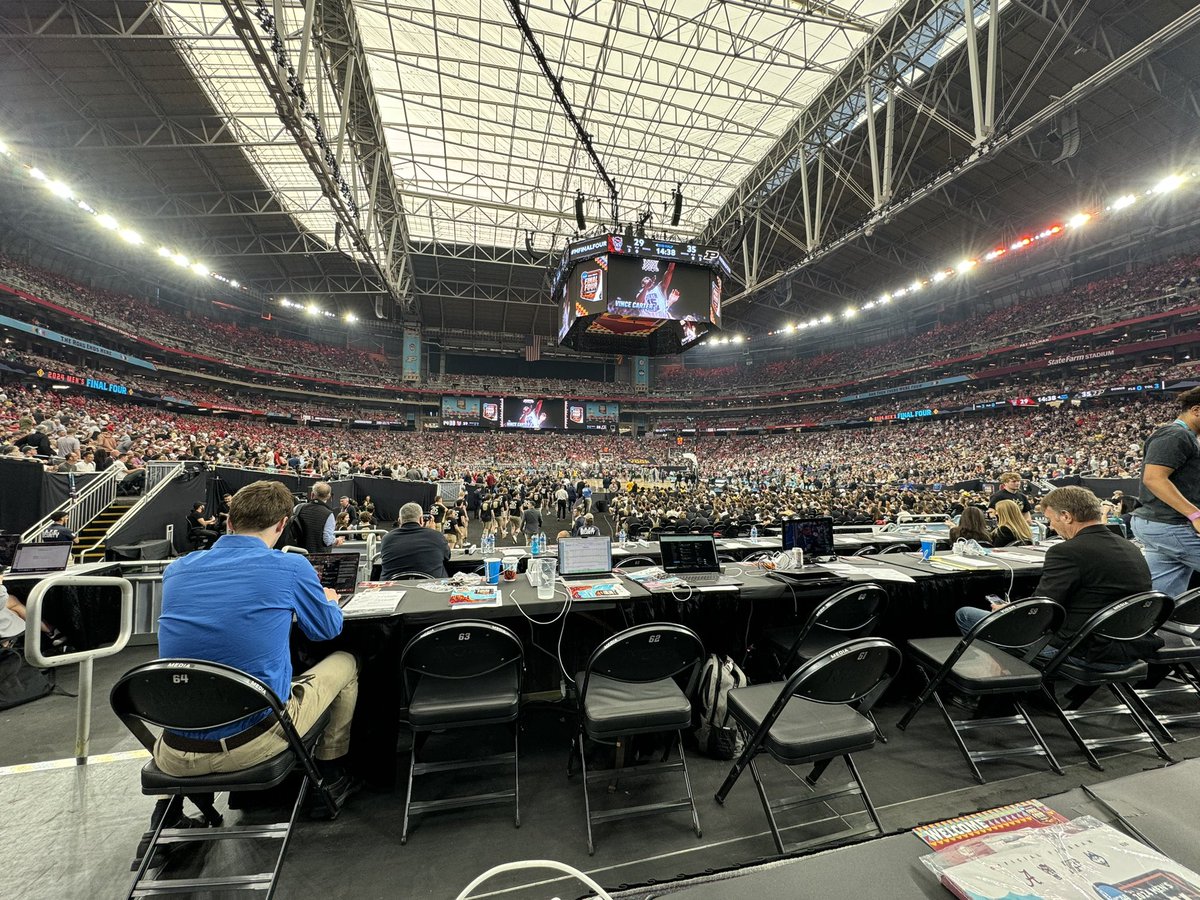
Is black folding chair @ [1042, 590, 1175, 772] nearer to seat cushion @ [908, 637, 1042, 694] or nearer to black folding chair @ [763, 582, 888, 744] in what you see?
seat cushion @ [908, 637, 1042, 694]

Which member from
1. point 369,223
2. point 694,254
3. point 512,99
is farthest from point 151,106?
point 694,254

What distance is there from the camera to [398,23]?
10406 mm

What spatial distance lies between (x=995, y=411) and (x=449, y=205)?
31755 mm

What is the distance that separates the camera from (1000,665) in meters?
2.71

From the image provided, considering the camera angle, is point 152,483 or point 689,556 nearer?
point 689,556

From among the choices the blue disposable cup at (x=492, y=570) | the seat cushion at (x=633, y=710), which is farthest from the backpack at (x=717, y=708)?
the blue disposable cup at (x=492, y=570)

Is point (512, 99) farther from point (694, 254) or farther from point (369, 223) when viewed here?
point (694, 254)

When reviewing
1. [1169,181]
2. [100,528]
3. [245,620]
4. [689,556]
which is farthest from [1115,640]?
[1169,181]

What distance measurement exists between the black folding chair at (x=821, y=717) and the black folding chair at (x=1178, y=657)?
2262 mm

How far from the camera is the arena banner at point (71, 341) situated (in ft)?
57.3

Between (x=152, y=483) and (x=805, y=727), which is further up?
(x=152, y=483)

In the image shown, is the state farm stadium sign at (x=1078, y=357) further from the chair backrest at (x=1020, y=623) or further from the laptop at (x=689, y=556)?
the laptop at (x=689, y=556)

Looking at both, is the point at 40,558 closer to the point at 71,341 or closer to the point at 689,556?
the point at 689,556

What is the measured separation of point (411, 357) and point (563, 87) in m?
26.3
